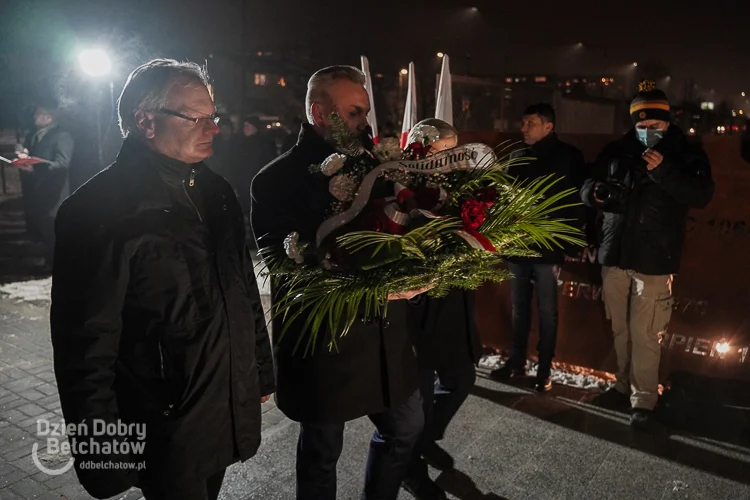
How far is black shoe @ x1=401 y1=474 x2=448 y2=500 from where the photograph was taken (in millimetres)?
3268

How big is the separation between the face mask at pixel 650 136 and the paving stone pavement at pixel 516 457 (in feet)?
6.25

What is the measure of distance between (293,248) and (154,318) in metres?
0.54

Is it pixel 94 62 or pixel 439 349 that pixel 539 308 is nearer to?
pixel 439 349

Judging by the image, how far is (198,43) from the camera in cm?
1541

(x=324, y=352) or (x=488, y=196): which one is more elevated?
(x=488, y=196)

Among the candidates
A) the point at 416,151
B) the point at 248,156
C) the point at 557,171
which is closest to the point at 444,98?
the point at 557,171

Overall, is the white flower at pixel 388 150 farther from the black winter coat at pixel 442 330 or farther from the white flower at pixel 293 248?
the black winter coat at pixel 442 330

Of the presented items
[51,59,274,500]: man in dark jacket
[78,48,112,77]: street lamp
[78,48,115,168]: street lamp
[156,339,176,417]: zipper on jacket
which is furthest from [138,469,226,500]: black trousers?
[78,48,112,77]: street lamp

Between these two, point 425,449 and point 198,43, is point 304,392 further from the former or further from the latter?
point 198,43

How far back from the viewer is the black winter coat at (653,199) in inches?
151

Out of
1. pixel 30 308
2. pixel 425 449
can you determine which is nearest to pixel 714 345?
pixel 425 449

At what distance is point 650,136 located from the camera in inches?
155

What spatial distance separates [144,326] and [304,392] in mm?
773

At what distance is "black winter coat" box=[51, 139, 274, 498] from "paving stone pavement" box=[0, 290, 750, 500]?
1.41 metres
